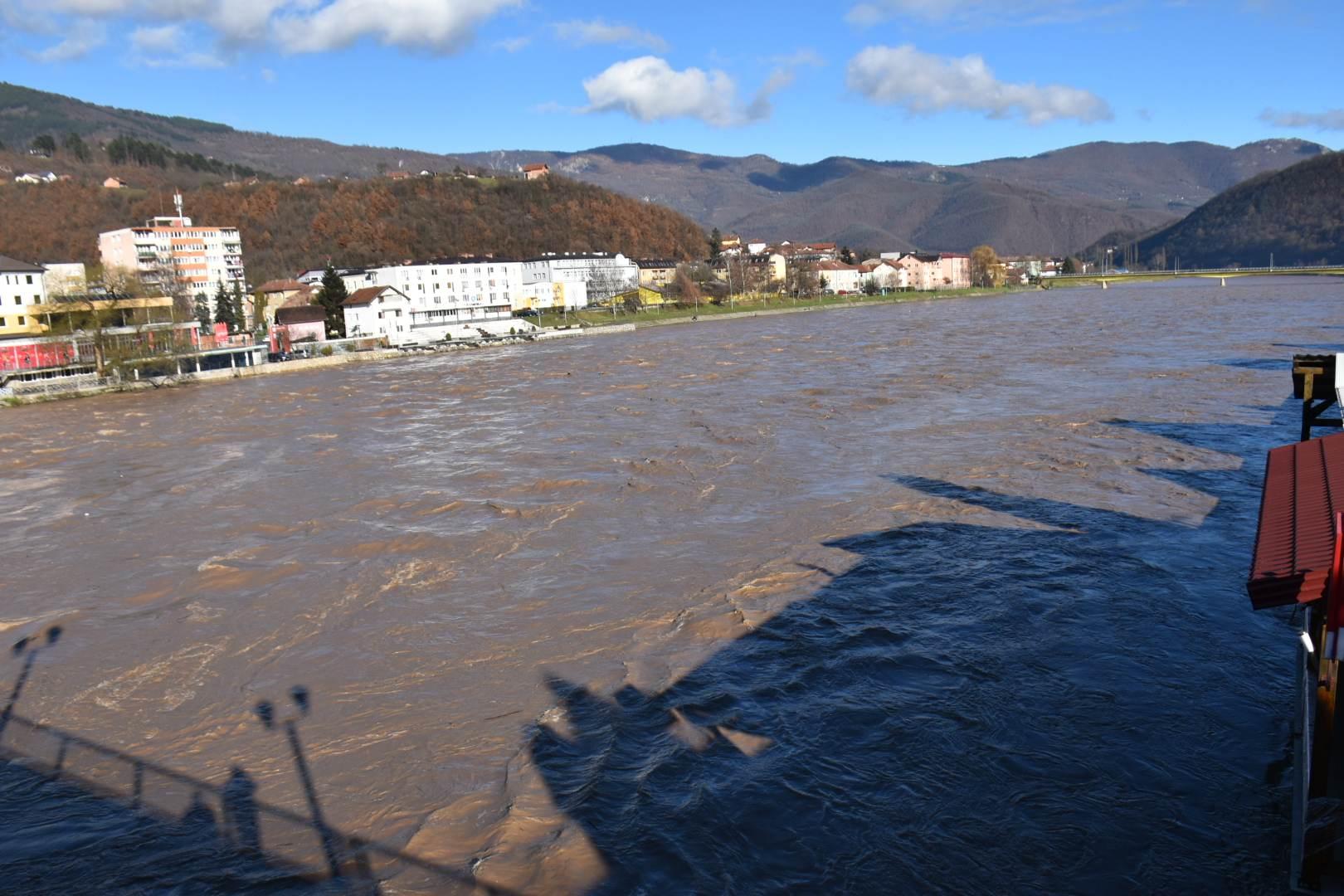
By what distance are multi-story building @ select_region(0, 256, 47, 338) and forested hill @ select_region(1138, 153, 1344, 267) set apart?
11407 cm

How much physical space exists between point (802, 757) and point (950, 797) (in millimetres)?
816

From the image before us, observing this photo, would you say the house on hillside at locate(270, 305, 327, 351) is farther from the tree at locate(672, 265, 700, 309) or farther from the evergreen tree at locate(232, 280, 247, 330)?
the tree at locate(672, 265, 700, 309)

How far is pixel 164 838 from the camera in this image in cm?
486

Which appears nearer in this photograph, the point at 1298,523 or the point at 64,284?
the point at 1298,523

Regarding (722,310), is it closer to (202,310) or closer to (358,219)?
(202,310)

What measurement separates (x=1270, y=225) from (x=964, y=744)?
138 metres

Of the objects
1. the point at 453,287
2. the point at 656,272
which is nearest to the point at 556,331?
the point at 453,287

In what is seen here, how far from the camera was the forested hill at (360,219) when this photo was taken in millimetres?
75375

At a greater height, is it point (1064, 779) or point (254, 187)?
point (254, 187)

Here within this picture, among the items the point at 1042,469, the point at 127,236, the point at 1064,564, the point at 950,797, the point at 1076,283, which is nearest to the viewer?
the point at 950,797

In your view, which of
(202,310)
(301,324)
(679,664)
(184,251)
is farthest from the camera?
(184,251)

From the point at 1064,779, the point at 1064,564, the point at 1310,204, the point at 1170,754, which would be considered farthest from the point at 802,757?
the point at 1310,204

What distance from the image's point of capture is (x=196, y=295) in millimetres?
58000

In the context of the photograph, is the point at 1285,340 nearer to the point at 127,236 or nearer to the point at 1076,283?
the point at 127,236
